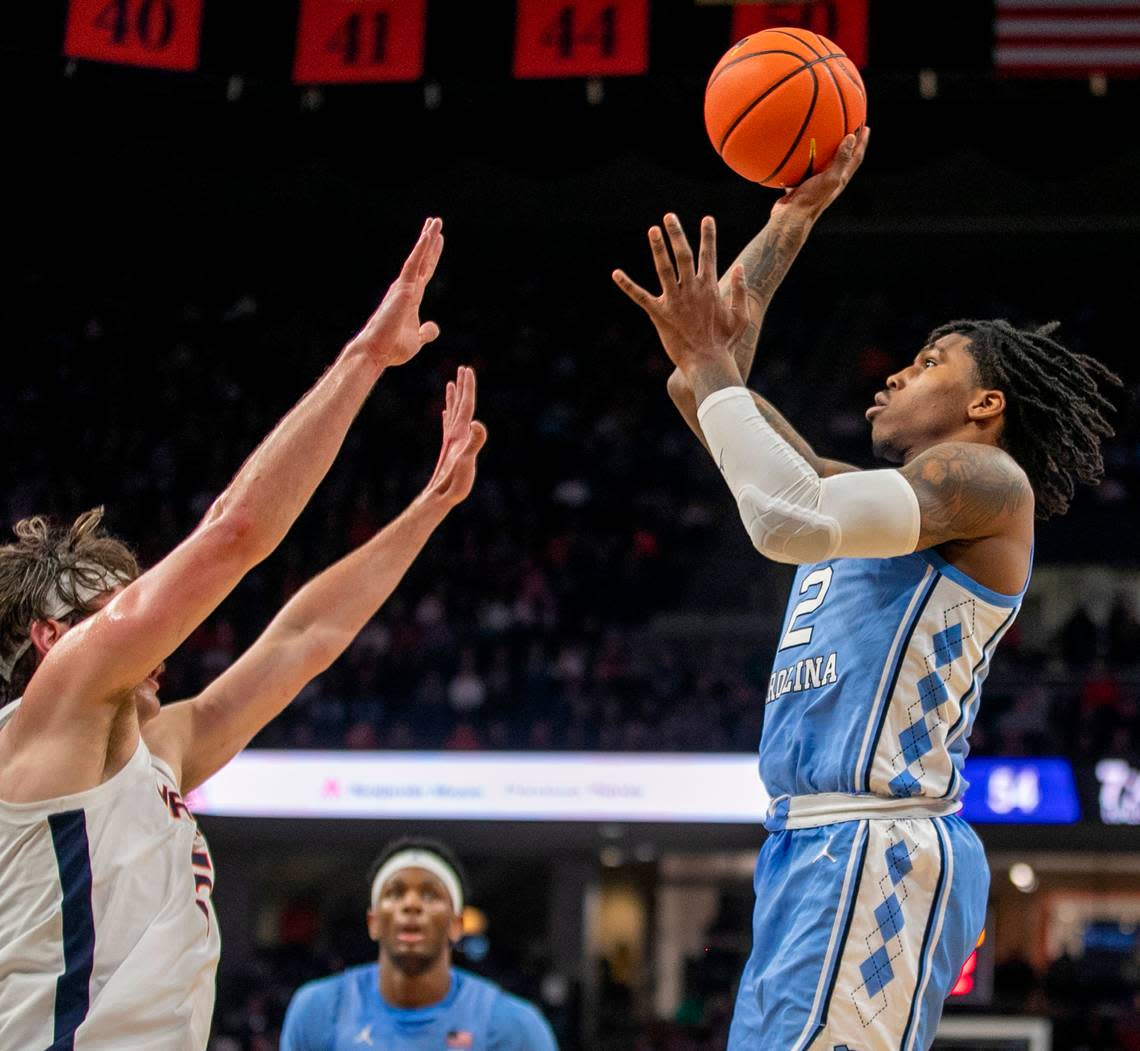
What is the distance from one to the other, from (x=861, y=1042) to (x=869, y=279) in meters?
16.2

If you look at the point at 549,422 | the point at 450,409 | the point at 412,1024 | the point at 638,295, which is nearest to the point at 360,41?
the point at 412,1024

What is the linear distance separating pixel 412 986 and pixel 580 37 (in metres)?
6.19

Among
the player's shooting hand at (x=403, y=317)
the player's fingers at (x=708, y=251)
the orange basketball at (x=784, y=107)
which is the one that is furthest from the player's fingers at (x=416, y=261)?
the orange basketball at (x=784, y=107)

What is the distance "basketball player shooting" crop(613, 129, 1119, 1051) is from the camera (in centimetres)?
281

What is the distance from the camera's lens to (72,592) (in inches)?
112

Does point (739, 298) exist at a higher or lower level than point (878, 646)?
higher

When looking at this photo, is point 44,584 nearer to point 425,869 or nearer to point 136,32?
point 425,869

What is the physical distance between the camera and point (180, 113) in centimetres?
1474

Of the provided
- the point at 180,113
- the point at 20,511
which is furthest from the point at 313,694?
the point at 180,113

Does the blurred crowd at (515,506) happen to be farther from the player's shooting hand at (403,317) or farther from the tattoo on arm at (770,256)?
the player's shooting hand at (403,317)

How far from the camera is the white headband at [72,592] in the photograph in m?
2.85

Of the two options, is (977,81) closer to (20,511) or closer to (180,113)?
(180,113)

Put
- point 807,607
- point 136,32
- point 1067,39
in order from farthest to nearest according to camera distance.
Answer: point 1067,39, point 136,32, point 807,607

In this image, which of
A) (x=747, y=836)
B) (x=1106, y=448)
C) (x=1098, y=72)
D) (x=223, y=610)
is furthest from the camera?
(x=1106, y=448)
